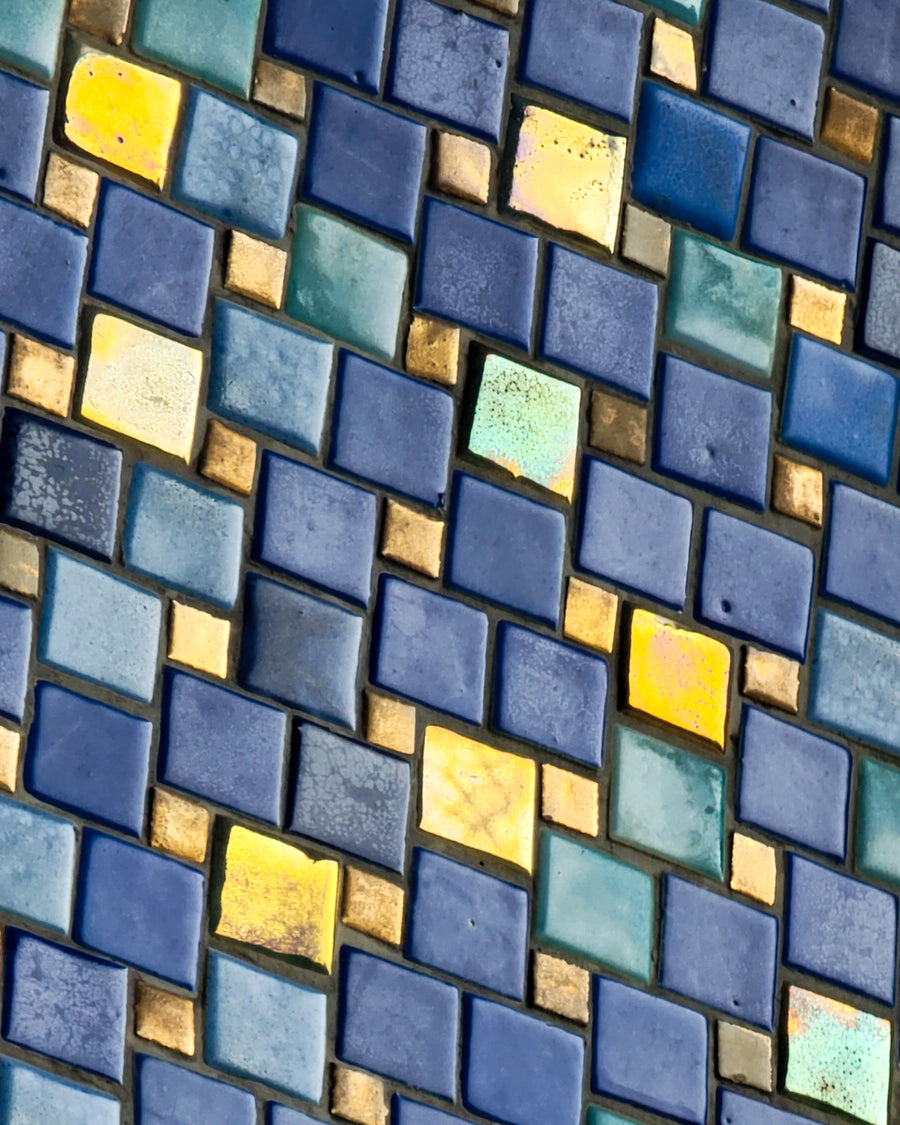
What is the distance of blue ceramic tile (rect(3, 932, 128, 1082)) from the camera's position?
1.83m

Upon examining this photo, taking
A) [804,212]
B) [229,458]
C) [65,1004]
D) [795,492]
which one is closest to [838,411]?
[795,492]

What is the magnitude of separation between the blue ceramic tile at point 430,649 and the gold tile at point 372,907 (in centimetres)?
19

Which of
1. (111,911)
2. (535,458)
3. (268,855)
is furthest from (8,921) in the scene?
(535,458)

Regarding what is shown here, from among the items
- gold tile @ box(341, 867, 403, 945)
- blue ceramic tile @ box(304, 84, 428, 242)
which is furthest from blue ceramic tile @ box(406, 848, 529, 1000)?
blue ceramic tile @ box(304, 84, 428, 242)

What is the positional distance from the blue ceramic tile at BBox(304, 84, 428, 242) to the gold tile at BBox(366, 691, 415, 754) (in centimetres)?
49

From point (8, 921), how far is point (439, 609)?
→ 20.9 inches

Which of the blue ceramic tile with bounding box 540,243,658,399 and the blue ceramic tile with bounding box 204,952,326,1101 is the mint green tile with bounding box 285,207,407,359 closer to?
the blue ceramic tile with bounding box 540,243,658,399

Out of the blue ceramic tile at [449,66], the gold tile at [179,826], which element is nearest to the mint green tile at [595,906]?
the gold tile at [179,826]

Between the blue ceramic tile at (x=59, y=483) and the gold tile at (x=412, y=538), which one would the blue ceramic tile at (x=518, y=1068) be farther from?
the blue ceramic tile at (x=59, y=483)

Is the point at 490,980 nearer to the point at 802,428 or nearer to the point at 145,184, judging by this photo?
the point at 802,428

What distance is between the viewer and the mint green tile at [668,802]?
1.97 metres

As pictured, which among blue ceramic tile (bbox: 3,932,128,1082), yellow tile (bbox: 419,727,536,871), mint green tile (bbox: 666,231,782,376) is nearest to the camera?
blue ceramic tile (bbox: 3,932,128,1082)

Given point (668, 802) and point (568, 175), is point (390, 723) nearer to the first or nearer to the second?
point (668, 802)

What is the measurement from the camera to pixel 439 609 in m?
1.94
